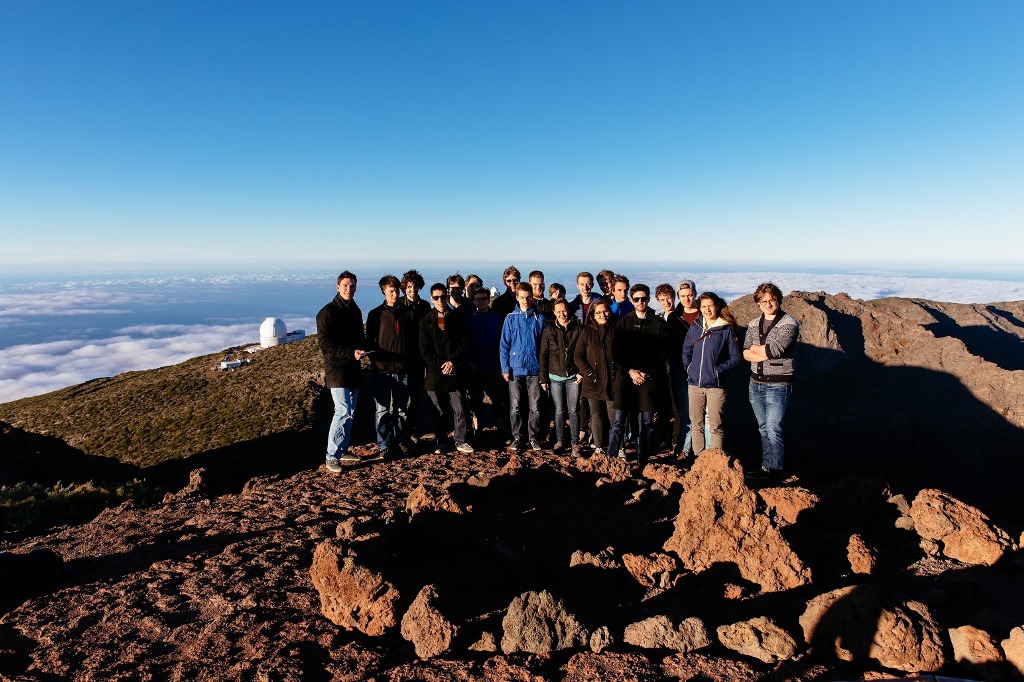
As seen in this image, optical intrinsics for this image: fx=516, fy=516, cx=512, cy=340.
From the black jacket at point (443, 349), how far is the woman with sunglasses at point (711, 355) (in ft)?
10.1

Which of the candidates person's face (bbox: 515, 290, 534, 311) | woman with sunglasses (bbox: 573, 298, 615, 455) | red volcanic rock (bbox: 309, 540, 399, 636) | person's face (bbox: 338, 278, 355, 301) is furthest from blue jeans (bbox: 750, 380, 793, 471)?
person's face (bbox: 338, 278, 355, 301)

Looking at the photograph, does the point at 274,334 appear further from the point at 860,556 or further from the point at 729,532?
the point at 860,556

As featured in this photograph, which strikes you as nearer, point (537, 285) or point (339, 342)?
point (339, 342)

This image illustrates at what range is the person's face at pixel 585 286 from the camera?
828 cm

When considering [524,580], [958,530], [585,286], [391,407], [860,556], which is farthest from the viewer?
[585,286]

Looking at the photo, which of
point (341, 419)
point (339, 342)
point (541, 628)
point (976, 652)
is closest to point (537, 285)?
point (339, 342)

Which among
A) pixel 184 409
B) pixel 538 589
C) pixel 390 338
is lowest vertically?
pixel 184 409

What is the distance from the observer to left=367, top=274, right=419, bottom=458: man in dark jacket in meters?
7.20

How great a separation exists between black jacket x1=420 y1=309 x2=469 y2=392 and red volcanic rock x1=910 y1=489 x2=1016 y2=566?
533 centimetres

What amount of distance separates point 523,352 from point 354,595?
14.5 ft

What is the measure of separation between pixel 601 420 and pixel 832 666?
4471 mm

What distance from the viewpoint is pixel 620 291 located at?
772 centimetres

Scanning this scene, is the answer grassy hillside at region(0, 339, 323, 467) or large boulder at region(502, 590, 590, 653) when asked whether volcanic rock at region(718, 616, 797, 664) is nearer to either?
large boulder at region(502, 590, 590, 653)

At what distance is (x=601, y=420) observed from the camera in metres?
7.22
